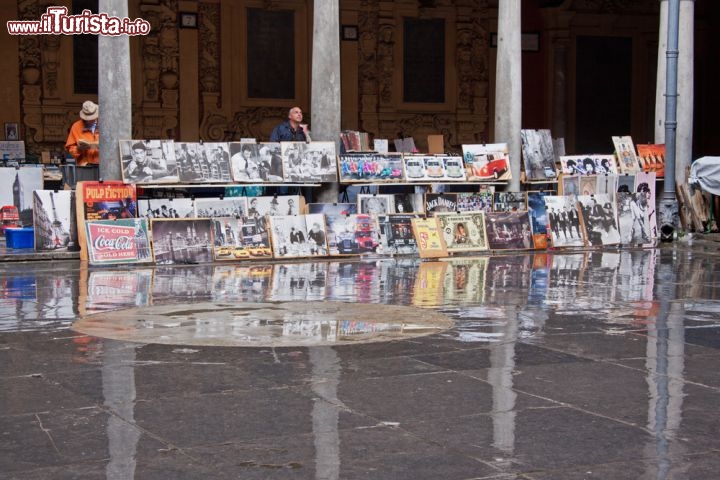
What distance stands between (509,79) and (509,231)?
255 cm

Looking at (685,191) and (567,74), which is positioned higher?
(567,74)

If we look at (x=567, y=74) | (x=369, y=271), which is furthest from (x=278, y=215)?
(x=567, y=74)

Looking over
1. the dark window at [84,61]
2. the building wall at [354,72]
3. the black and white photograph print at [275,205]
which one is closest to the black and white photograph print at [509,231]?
the black and white photograph print at [275,205]

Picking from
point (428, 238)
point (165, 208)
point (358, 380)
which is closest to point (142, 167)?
point (165, 208)

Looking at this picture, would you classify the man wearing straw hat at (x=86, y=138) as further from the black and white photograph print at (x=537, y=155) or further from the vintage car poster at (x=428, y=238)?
the black and white photograph print at (x=537, y=155)

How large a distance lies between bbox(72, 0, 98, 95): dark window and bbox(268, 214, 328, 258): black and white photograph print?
9.15 meters

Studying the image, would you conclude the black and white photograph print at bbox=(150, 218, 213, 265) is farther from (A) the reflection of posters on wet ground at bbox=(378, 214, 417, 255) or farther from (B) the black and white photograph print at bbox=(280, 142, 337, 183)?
(A) the reflection of posters on wet ground at bbox=(378, 214, 417, 255)

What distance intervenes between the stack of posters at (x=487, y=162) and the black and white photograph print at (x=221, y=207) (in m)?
3.51

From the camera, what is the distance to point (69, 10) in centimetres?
2244

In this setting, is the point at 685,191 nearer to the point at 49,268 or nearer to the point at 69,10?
the point at 49,268

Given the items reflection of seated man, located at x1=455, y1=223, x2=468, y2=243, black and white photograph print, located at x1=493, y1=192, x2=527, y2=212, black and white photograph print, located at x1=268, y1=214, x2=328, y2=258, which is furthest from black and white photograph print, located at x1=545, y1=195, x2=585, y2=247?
black and white photograph print, located at x1=268, y1=214, x2=328, y2=258

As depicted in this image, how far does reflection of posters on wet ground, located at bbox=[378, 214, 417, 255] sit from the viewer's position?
1519cm

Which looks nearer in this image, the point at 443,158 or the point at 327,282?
the point at 327,282

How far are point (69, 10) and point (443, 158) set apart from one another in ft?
30.5
